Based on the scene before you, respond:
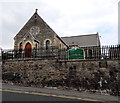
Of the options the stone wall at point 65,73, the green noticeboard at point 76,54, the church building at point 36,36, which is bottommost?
the stone wall at point 65,73

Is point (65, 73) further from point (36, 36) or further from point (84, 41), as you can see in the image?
point (84, 41)

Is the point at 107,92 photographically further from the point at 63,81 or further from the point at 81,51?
the point at 81,51

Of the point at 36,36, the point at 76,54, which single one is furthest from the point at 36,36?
the point at 76,54

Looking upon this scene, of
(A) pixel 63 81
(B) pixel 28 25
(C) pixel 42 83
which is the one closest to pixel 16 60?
(C) pixel 42 83

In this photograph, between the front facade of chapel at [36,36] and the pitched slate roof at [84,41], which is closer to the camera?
the front facade of chapel at [36,36]

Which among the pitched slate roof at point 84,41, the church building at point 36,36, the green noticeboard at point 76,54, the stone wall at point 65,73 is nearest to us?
the stone wall at point 65,73

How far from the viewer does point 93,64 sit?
30.5 ft

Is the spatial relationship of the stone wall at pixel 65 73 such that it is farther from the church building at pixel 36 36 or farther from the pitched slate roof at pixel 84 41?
the pitched slate roof at pixel 84 41

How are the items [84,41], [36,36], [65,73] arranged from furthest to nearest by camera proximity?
[84,41] → [36,36] → [65,73]

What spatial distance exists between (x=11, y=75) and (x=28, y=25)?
13194mm

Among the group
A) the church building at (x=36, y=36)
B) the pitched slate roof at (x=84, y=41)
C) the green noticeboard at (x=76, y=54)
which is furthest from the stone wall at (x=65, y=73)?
the pitched slate roof at (x=84, y=41)

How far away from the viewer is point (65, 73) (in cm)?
985

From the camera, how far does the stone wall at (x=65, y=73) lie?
28.4 feet

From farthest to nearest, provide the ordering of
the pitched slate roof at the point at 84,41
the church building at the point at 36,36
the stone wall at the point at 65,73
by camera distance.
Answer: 1. the pitched slate roof at the point at 84,41
2. the church building at the point at 36,36
3. the stone wall at the point at 65,73
